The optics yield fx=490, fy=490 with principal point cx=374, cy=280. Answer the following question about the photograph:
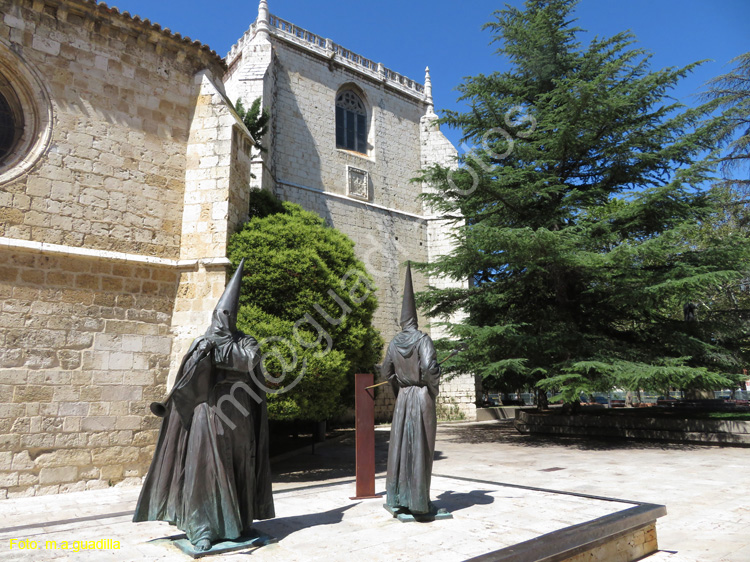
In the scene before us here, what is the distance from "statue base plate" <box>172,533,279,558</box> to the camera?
3434mm

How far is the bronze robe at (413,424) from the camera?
173 inches

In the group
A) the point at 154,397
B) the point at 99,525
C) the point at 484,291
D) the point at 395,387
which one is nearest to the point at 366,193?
the point at 484,291

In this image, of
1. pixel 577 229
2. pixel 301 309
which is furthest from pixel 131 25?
pixel 577 229

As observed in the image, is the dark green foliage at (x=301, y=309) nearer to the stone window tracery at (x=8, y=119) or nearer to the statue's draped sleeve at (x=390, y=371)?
the statue's draped sleeve at (x=390, y=371)

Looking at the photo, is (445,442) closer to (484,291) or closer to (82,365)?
(484,291)

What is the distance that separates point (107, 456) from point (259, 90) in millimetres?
11996

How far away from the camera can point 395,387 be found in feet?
16.4

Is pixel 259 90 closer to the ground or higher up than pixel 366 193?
higher up

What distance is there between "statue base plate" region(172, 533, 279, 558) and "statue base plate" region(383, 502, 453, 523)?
3.88ft

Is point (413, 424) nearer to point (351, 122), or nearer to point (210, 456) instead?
point (210, 456)

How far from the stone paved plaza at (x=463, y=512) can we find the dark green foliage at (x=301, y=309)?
1564 mm

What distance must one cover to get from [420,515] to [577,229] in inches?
372

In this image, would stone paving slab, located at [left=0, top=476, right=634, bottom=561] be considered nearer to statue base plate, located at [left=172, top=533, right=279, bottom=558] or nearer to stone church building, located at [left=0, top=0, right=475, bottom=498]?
statue base plate, located at [left=172, top=533, right=279, bottom=558]

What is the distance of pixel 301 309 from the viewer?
802 cm
